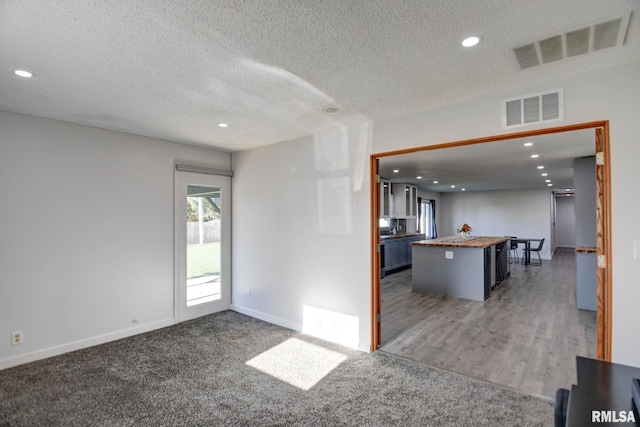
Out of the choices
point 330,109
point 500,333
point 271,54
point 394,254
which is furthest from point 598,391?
point 394,254

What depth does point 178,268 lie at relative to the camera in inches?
171

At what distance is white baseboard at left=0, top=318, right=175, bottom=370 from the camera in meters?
3.06

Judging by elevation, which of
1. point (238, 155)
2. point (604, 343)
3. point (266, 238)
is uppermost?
point (238, 155)

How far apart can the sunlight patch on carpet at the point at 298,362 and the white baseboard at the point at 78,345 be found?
5.59 ft

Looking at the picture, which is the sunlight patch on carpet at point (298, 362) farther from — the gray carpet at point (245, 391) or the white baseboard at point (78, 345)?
the white baseboard at point (78, 345)

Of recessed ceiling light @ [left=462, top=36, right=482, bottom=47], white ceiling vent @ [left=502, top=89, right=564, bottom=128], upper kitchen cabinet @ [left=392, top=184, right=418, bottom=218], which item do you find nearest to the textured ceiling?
recessed ceiling light @ [left=462, top=36, right=482, bottom=47]

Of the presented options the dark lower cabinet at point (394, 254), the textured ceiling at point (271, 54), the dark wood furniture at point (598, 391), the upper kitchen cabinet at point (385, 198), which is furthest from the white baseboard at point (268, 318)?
the upper kitchen cabinet at point (385, 198)

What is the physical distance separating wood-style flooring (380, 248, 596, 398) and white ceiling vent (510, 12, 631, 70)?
2533 mm

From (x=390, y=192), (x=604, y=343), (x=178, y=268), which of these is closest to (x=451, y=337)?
(x=604, y=343)

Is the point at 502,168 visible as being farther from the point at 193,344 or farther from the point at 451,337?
the point at 193,344

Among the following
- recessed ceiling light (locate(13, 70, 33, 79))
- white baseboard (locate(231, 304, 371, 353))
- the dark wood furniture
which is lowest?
white baseboard (locate(231, 304, 371, 353))

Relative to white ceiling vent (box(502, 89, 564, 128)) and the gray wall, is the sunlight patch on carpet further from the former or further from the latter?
white ceiling vent (box(502, 89, 564, 128))

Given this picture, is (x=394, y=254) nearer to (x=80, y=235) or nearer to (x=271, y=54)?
(x=80, y=235)

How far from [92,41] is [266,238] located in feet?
9.83
